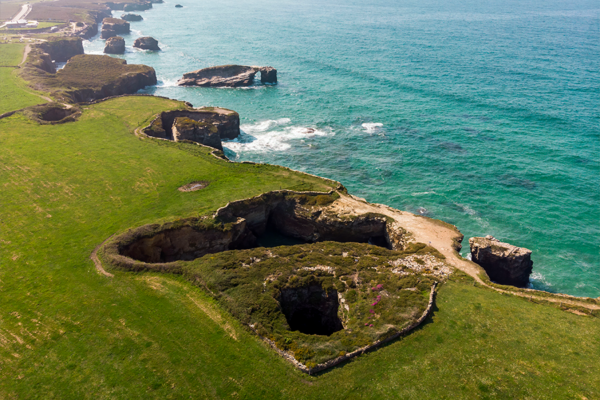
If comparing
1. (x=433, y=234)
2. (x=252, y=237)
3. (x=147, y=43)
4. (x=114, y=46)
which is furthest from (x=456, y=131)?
(x=114, y=46)

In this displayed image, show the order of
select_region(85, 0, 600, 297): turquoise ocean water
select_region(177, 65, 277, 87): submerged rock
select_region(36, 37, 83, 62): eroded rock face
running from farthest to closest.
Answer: select_region(36, 37, 83, 62): eroded rock face < select_region(177, 65, 277, 87): submerged rock < select_region(85, 0, 600, 297): turquoise ocean water

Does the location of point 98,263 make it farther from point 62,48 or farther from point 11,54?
point 62,48

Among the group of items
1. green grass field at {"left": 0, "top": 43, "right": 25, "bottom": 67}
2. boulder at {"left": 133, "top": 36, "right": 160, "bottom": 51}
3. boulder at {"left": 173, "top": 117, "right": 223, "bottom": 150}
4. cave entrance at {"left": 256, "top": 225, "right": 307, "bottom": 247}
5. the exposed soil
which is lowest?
cave entrance at {"left": 256, "top": 225, "right": 307, "bottom": 247}

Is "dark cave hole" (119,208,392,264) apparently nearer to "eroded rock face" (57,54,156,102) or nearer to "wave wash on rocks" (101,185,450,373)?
"wave wash on rocks" (101,185,450,373)

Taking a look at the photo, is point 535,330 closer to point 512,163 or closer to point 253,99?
point 512,163

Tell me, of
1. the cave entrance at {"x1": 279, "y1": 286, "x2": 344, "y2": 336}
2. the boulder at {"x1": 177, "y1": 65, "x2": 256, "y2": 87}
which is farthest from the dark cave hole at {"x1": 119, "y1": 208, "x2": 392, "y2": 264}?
the boulder at {"x1": 177, "y1": 65, "x2": 256, "y2": 87}

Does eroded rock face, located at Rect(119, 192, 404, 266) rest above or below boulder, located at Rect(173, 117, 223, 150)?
below

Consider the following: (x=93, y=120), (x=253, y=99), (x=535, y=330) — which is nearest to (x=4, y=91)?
(x=93, y=120)
